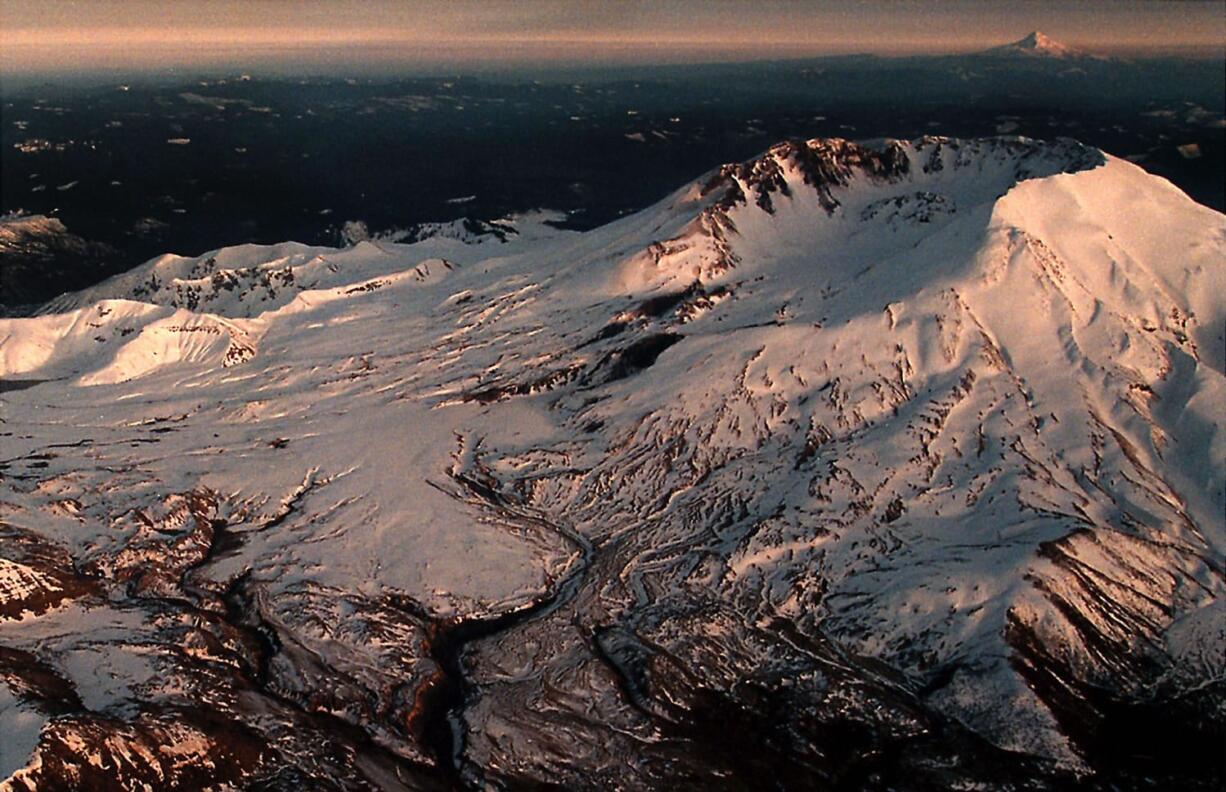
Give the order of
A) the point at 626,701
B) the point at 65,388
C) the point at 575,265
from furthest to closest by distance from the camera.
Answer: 1. the point at 575,265
2. the point at 65,388
3. the point at 626,701

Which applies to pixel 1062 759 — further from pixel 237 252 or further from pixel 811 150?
pixel 237 252

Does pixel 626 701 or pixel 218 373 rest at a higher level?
pixel 218 373

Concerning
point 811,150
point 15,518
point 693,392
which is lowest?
point 15,518

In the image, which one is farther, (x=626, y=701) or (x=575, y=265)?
(x=575, y=265)

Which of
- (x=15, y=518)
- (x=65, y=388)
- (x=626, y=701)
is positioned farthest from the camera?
(x=65, y=388)

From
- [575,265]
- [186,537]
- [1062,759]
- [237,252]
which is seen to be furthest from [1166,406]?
[237,252]

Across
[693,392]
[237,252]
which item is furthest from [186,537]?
[237,252]

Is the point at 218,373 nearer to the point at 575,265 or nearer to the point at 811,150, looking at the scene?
the point at 575,265
